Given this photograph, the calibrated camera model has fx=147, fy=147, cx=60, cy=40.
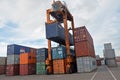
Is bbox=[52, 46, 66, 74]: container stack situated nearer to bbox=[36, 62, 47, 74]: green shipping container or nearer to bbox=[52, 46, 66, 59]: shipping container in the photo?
bbox=[52, 46, 66, 59]: shipping container

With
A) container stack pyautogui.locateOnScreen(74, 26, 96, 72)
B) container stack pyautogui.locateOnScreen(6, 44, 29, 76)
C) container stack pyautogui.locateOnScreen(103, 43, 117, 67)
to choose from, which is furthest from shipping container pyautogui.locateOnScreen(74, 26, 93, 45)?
container stack pyautogui.locateOnScreen(103, 43, 117, 67)

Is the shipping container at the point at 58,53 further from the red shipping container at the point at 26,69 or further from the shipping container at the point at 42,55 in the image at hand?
the red shipping container at the point at 26,69

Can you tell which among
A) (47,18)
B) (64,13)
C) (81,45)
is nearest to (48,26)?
(47,18)

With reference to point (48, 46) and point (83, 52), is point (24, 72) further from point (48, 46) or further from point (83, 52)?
point (83, 52)

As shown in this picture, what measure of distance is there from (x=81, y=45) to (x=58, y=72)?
22.8 ft

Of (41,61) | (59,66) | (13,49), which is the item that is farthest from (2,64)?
(59,66)

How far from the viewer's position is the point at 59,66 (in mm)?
28578

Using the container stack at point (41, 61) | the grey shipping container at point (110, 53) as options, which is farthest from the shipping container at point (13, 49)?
the grey shipping container at point (110, 53)

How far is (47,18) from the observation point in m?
31.7

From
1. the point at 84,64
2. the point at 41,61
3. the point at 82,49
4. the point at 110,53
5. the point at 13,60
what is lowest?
the point at 84,64

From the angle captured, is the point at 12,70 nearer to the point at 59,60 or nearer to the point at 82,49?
the point at 59,60

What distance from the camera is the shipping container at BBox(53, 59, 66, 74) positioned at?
28.2 meters

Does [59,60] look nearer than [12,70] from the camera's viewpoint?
Yes

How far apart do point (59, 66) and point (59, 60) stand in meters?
1.18
